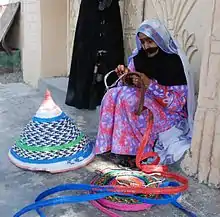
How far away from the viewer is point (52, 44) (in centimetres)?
498

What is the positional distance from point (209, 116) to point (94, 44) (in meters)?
1.72

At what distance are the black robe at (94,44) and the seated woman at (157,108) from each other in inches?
39.5

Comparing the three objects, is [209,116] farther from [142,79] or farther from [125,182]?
[125,182]

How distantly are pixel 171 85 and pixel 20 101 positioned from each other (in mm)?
2495

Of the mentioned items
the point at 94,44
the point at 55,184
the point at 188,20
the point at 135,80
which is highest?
the point at 188,20

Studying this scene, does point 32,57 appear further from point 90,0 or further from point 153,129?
point 153,129

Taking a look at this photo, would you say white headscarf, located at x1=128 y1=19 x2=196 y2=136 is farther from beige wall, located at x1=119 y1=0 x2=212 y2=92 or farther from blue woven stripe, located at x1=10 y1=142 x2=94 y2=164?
blue woven stripe, located at x1=10 y1=142 x2=94 y2=164

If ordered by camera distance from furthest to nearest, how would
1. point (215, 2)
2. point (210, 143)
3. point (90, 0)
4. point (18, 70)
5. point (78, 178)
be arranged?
point (18, 70) < point (90, 0) < point (78, 178) < point (210, 143) < point (215, 2)

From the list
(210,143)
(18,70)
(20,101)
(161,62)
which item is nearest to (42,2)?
(20,101)

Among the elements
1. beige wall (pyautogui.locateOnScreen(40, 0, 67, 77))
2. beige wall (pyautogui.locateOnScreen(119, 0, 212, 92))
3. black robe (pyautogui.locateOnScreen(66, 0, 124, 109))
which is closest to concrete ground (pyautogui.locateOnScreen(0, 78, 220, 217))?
black robe (pyautogui.locateOnScreen(66, 0, 124, 109))

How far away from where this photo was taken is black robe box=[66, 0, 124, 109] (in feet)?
11.4

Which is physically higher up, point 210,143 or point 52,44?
point 52,44

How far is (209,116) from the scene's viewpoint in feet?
7.04

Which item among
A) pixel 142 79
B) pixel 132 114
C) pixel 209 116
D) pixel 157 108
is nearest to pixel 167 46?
pixel 142 79
